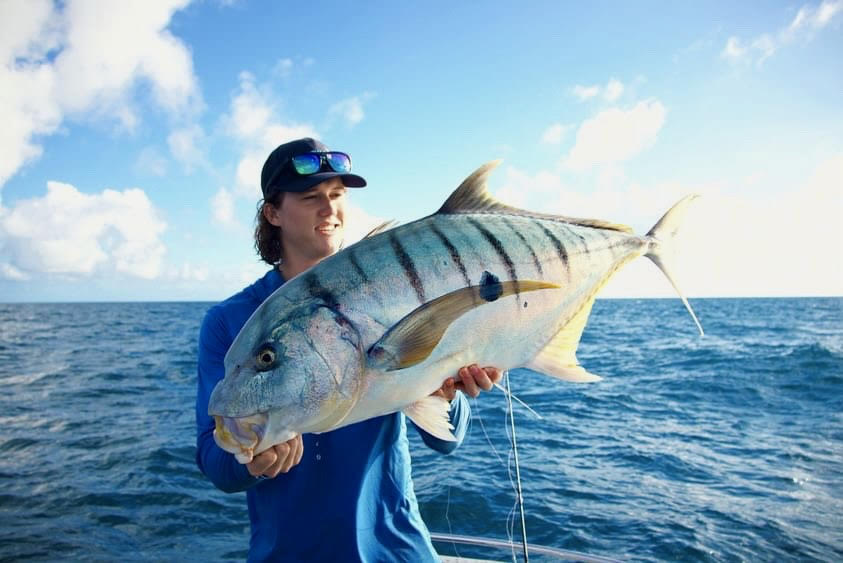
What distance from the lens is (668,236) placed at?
271 centimetres

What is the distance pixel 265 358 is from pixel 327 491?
76 centimetres

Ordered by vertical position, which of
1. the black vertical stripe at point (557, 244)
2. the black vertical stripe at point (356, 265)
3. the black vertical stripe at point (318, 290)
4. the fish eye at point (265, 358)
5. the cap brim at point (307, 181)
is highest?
the cap brim at point (307, 181)

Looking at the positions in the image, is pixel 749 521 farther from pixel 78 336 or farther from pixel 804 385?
pixel 78 336

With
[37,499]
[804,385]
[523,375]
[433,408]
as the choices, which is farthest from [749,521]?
[523,375]

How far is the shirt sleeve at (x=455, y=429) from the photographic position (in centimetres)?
245

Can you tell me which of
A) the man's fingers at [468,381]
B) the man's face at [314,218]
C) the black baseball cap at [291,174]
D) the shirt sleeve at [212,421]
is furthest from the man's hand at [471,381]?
the black baseball cap at [291,174]

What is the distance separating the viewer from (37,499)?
7.88 meters

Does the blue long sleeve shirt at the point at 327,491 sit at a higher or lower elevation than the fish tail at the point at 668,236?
lower

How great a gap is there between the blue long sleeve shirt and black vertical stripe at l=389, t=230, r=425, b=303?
72 centimetres

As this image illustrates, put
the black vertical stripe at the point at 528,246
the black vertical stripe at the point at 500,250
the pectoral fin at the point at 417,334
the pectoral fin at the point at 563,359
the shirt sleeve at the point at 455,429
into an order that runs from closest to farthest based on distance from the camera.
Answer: the pectoral fin at the point at 417,334, the black vertical stripe at the point at 500,250, the black vertical stripe at the point at 528,246, the pectoral fin at the point at 563,359, the shirt sleeve at the point at 455,429

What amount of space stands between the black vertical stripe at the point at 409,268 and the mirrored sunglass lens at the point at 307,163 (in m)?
0.74

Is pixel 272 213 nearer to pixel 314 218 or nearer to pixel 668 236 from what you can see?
pixel 314 218

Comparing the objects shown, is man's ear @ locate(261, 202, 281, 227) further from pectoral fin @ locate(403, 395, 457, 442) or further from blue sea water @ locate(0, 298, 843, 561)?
blue sea water @ locate(0, 298, 843, 561)

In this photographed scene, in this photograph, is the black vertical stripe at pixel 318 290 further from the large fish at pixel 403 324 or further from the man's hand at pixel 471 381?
the man's hand at pixel 471 381
